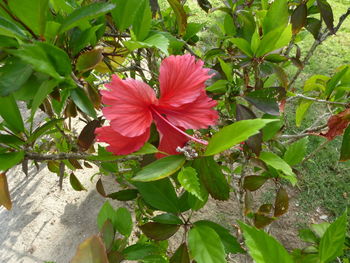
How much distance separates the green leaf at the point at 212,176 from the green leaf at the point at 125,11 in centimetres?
37

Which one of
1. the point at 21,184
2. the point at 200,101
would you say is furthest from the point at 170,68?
the point at 21,184

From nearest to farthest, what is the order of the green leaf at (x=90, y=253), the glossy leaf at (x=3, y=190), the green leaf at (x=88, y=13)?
the green leaf at (x=90, y=253), the green leaf at (x=88, y=13), the glossy leaf at (x=3, y=190)

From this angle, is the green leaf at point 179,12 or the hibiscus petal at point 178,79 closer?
the hibiscus petal at point 178,79

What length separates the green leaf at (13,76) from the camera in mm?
578

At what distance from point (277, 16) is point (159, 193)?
0.59m

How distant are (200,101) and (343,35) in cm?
501

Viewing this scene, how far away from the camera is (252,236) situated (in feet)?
1.78

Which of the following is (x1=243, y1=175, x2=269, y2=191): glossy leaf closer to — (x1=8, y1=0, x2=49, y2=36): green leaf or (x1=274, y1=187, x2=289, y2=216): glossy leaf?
(x1=274, y1=187, x2=289, y2=216): glossy leaf

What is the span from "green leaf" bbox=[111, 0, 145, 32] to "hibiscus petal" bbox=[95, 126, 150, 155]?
296 mm

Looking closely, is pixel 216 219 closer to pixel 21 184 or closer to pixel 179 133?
pixel 21 184

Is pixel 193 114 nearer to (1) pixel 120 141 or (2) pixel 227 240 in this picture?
(1) pixel 120 141

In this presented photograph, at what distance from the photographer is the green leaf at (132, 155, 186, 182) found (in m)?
0.57

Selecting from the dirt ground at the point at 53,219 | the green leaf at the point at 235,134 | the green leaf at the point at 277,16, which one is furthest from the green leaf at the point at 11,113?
the dirt ground at the point at 53,219

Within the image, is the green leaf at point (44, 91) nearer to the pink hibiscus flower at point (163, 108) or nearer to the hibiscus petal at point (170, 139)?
the pink hibiscus flower at point (163, 108)
